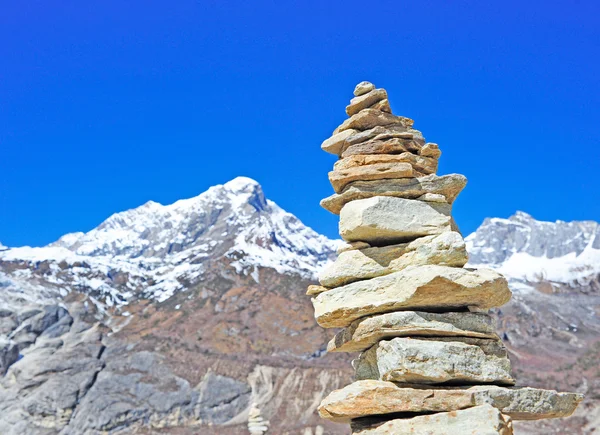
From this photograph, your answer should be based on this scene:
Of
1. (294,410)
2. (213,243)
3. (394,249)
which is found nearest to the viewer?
(394,249)

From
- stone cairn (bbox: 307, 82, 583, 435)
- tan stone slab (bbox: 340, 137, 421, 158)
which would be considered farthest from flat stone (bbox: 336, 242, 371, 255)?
tan stone slab (bbox: 340, 137, 421, 158)

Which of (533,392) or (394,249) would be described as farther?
(394,249)

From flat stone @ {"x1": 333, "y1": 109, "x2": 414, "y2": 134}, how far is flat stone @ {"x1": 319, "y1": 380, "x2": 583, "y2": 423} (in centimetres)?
336

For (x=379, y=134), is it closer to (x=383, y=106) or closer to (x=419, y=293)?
(x=383, y=106)

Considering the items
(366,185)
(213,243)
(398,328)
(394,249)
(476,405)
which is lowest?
(476,405)

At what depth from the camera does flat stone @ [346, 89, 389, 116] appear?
8117mm

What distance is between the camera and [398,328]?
6.39 metres

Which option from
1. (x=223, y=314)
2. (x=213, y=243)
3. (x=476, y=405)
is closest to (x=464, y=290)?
(x=476, y=405)

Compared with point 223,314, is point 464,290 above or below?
below

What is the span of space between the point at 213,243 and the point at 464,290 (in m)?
139

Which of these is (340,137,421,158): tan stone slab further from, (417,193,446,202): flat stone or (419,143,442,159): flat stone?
(417,193,446,202): flat stone

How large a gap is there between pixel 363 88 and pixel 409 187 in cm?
169

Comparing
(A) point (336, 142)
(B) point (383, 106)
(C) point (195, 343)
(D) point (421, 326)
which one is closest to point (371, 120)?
(B) point (383, 106)

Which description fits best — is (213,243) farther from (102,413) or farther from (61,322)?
(102,413)
